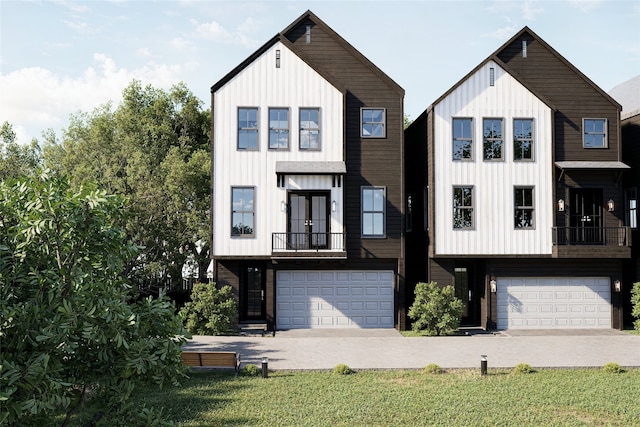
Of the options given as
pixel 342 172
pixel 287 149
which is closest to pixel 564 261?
pixel 342 172

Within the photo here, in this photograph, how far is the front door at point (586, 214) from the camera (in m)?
22.8

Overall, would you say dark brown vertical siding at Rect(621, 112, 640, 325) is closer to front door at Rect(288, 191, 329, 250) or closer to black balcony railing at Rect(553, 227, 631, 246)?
black balcony railing at Rect(553, 227, 631, 246)

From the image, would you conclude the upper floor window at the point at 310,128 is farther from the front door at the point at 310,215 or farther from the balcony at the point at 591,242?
the balcony at the point at 591,242

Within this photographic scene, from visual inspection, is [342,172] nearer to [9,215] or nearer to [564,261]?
[564,261]

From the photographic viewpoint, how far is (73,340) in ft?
19.8

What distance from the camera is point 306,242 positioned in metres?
21.8

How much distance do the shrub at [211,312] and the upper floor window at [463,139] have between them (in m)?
11.2

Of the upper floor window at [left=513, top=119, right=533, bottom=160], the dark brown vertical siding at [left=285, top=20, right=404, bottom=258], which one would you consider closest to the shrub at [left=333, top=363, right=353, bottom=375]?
the dark brown vertical siding at [left=285, top=20, right=404, bottom=258]

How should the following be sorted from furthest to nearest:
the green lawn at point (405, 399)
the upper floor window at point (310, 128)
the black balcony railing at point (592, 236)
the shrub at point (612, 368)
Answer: the upper floor window at point (310, 128) < the black balcony railing at point (592, 236) < the shrub at point (612, 368) < the green lawn at point (405, 399)

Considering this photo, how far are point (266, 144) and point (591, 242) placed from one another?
14291 mm

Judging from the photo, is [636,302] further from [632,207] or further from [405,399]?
[405,399]

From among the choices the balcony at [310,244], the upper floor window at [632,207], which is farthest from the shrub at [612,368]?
the upper floor window at [632,207]

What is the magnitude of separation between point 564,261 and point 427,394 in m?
12.9

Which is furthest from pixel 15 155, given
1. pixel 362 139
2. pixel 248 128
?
pixel 362 139
